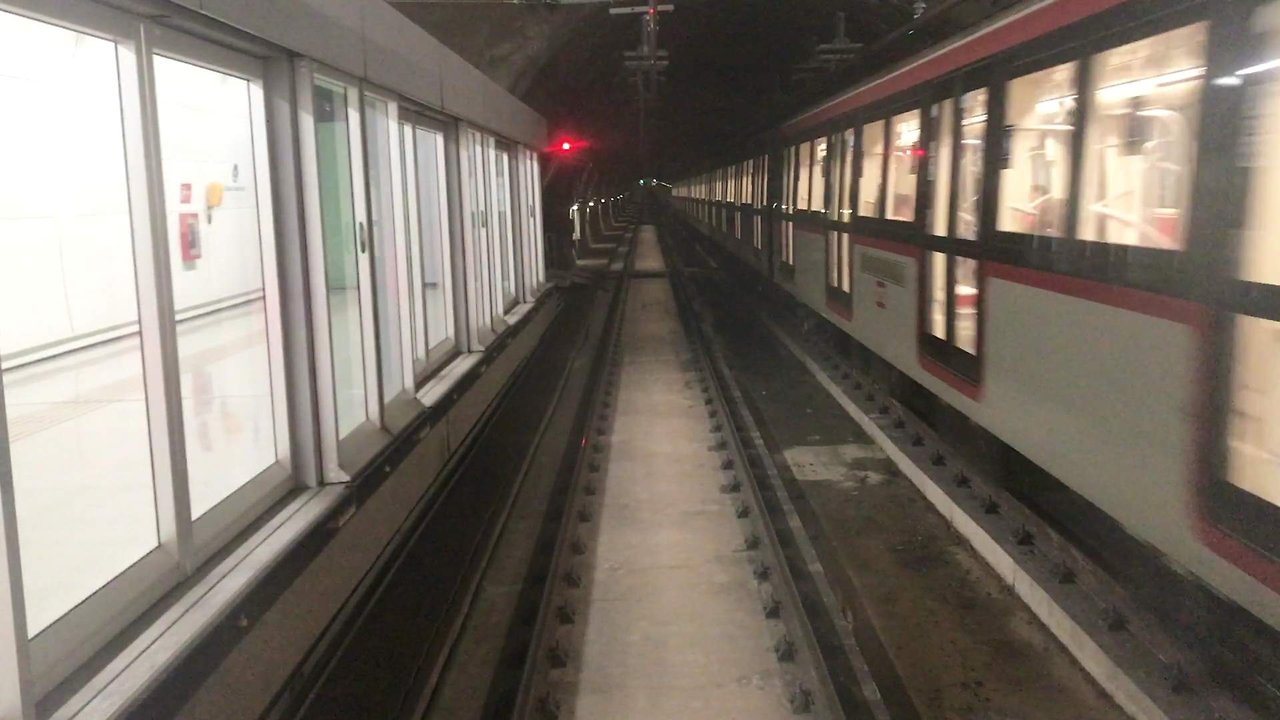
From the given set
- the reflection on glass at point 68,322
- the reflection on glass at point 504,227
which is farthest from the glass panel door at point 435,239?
the reflection on glass at point 504,227

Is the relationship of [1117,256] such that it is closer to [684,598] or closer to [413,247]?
[684,598]

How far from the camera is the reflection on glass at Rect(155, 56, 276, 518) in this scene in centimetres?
410

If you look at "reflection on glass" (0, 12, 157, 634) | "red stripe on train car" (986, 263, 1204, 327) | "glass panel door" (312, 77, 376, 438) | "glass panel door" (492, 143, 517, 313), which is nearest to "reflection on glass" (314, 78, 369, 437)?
"glass panel door" (312, 77, 376, 438)

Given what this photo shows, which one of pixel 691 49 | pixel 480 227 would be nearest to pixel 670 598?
pixel 480 227

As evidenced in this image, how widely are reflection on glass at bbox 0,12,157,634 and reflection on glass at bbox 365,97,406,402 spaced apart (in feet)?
4.61

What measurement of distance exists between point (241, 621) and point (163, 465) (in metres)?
0.59

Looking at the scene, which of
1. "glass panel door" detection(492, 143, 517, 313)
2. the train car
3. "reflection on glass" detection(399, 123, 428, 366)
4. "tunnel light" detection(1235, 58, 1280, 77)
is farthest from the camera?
"glass panel door" detection(492, 143, 517, 313)

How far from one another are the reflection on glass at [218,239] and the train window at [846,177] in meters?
5.60

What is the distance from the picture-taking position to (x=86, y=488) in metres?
5.42

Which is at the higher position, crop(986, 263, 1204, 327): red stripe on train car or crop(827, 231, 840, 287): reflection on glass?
crop(986, 263, 1204, 327): red stripe on train car

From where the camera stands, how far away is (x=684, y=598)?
17.3 ft

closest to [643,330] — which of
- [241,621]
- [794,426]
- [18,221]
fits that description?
[794,426]

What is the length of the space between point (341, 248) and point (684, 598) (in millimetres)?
2473

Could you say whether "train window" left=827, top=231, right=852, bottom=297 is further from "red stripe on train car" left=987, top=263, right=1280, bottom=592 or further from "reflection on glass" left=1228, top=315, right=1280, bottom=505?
"reflection on glass" left=1228, top=315, right=1280, bottom=505
